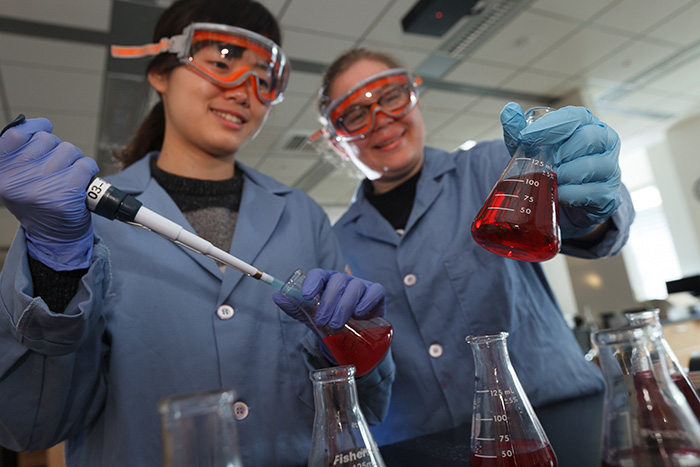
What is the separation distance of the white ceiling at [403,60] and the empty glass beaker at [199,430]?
2.26 metres

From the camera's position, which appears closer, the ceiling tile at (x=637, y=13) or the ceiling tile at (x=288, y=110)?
the ceiling tile at (x=637, y=13)

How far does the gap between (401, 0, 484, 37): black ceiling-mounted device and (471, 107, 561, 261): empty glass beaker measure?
296cm

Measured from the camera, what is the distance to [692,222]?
7609 millimetres

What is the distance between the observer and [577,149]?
2.94ft

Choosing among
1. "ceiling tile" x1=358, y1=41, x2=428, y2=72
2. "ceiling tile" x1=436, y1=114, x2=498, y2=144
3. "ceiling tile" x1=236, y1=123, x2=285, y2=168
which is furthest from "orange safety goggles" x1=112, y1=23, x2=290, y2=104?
"ceiling tile" x1=436, y1=114, x2=498, y2=144

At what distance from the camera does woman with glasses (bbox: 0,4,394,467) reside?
857 millimetres

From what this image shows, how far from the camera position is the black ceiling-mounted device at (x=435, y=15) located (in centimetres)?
345

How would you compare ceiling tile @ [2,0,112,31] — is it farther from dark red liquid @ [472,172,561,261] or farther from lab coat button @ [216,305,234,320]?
dark red liquid @ [472,172,561,261]

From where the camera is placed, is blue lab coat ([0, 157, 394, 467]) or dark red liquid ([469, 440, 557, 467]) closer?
dark red liquid ([469, 440, 557, 467])

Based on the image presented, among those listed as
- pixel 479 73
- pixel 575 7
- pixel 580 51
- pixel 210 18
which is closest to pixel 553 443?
pixel 210 18

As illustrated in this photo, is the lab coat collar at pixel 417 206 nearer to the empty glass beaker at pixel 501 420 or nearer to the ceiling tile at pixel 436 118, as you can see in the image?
the empty glass beaker at pixel 501 420

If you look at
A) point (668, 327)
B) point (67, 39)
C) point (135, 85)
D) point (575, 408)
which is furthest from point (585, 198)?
point (668, 327)

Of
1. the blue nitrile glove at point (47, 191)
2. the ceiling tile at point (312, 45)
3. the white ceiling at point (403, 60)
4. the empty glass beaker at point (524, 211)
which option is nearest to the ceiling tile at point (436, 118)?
the white ceiling at point (403, 60)

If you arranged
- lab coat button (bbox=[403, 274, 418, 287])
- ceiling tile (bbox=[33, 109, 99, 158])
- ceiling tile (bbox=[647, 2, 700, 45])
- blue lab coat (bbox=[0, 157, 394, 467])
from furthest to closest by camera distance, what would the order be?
ceiling tile (bbox=[33, 109, 99, 158])
ceiling tile (bbox=[647, 2, 700, 45])
lab coat button (bbox=[403, 274, 418, 287])
blue lab coat (bbox=[0, 157, 394, 467])
